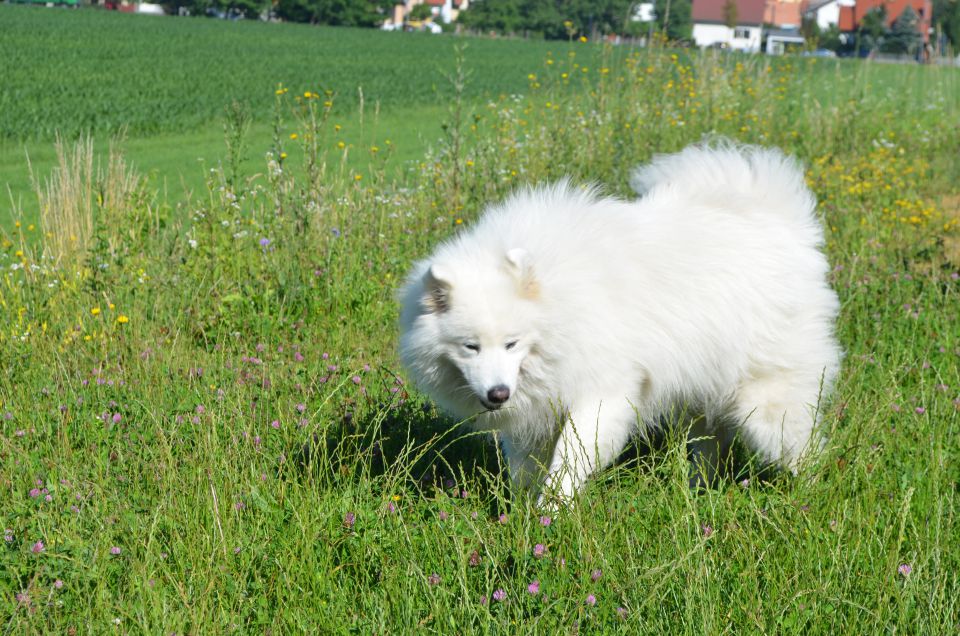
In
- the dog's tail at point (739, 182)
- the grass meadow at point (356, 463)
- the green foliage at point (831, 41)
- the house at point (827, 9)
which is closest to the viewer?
the grass meadow at point (356, 463)

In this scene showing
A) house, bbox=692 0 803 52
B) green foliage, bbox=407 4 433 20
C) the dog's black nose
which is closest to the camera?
the dog's black nose

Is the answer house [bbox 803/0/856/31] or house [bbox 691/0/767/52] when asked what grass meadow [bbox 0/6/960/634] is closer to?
house [bbox 691/0/767/52]

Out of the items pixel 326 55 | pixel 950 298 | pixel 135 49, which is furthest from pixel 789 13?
pixel 950 298

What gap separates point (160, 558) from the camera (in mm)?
3111

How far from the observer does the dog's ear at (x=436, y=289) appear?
3.59 m

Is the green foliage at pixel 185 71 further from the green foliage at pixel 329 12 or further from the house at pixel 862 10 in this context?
the house at pixel 862 10

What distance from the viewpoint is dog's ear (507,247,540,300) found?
140 inches

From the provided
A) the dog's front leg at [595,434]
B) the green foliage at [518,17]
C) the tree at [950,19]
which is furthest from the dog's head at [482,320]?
the green foliage at [518,17]

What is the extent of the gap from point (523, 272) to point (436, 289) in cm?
36

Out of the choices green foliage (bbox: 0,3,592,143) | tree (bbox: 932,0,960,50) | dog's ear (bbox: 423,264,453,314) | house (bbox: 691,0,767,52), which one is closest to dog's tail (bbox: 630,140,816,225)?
dog's ear (bbox: 423,264,453,314)

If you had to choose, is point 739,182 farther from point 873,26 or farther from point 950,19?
point 873,26

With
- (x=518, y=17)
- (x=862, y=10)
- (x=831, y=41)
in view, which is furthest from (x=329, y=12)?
(x=862, y=10)

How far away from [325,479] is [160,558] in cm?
89

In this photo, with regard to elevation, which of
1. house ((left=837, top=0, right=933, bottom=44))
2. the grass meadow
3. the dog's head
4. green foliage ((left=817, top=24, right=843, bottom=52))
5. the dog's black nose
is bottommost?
the grass meadow
